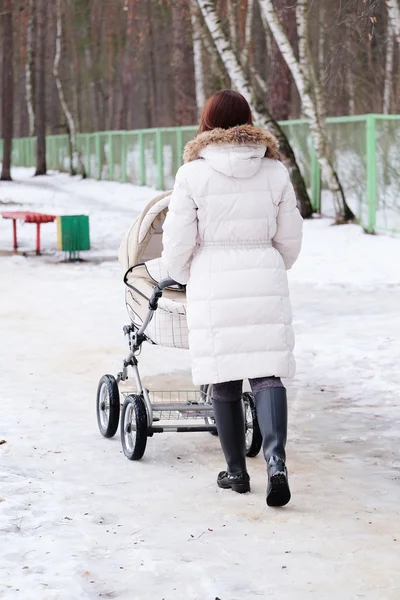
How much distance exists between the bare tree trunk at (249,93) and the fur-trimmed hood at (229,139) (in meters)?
12.1

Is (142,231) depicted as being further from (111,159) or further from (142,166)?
(111,159)

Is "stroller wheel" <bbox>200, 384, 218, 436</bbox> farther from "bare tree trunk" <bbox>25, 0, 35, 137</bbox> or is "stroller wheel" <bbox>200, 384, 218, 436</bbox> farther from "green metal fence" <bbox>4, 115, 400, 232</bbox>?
"bare tree trunk" <bbox>25, 0, 35, 137</bbox>

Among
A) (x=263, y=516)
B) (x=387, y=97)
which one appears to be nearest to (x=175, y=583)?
(x=263, y=516)

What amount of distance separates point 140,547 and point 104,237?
1376 centimetres

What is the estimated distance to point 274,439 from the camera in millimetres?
5039

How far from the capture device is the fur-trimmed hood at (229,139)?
5.05 metres

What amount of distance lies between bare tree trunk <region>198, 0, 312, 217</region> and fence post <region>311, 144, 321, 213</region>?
42 cm

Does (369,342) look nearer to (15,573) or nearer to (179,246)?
(179,246)

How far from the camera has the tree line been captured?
54.9ft

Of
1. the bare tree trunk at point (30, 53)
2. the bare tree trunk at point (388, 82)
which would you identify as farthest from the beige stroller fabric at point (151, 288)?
the bare tree trunk at point (30, 53)

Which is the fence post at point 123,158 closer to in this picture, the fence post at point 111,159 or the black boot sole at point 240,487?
the fence post at point 111,159

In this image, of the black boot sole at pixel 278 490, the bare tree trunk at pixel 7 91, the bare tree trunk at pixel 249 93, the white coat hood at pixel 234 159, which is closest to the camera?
the black boot sole at pixel 278 490

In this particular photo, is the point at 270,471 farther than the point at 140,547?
Yes

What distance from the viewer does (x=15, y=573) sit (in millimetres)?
4316
